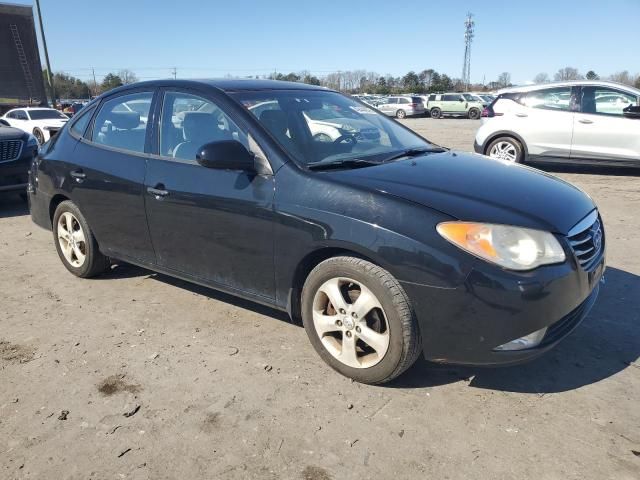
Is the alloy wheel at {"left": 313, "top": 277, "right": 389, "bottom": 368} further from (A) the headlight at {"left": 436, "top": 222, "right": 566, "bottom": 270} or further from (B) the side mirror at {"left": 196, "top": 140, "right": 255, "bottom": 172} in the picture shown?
(B) the side mirror at {"left": 196, "top": 140, "right": 255, "bottom": 172}

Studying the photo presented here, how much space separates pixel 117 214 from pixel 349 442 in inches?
103

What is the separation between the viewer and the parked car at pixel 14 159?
7689 mm

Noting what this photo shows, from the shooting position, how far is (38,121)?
18.9 metres

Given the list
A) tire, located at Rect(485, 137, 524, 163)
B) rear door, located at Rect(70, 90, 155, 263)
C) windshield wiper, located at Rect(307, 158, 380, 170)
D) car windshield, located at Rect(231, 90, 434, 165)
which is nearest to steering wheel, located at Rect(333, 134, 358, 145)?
car windshield, located at Rect(231, 90, 434, 165)

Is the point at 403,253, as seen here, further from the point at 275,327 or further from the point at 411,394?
the point at 275,327

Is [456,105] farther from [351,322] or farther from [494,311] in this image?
[494,311]

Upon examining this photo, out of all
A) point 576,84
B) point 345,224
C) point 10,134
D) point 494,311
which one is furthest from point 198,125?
point 576,84

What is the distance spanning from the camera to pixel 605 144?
9.18 m

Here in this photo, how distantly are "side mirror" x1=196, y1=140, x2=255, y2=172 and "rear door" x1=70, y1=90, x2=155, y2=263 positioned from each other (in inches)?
35.6

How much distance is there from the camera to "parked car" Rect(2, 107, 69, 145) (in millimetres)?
18453

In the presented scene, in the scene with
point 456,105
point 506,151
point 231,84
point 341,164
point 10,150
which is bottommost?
point 506,151

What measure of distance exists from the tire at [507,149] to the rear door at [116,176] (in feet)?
24.5

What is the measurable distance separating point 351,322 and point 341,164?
0.96 m

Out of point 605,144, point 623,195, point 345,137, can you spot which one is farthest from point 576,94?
point 345,137
